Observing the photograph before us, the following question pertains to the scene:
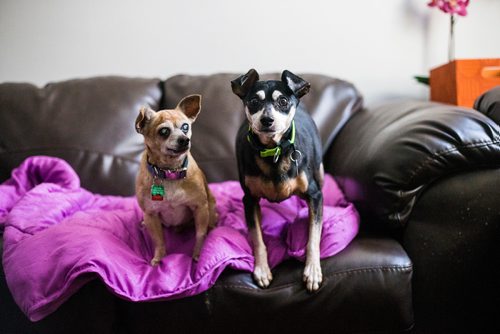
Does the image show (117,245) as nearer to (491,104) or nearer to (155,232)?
(155,232)

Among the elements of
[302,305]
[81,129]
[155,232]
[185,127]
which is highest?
[185,127]

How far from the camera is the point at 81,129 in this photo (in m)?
1.88

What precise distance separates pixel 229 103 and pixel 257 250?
3.13ft

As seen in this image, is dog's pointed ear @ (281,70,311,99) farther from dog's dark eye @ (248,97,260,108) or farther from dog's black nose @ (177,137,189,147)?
dog's black nose @ (177,137,189,147)

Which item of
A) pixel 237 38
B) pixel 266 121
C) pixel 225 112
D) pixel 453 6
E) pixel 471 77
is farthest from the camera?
pixel 237 38

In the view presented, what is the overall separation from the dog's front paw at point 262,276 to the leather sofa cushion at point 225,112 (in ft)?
2.66

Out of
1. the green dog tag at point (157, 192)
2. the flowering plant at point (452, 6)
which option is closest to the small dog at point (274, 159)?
the green dog tag at point (157, 192)

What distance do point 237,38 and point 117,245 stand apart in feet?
4.84

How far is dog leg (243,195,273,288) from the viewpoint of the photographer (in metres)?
1.13

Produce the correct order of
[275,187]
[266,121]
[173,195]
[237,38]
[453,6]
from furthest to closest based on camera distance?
[237,38] < [453,6] < [173,195] < [275,187] < [266,121]

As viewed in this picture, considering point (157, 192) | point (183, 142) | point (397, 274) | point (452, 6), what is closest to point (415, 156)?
point (397, 274)

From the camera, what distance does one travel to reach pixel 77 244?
1158 mm

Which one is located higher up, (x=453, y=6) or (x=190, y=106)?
(x=453, y=6)

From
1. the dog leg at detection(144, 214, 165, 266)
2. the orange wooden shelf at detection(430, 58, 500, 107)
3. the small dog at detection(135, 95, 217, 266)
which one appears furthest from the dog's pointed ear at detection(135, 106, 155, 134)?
the orange wooden shelf at detection(430, 58, 500, 107)
